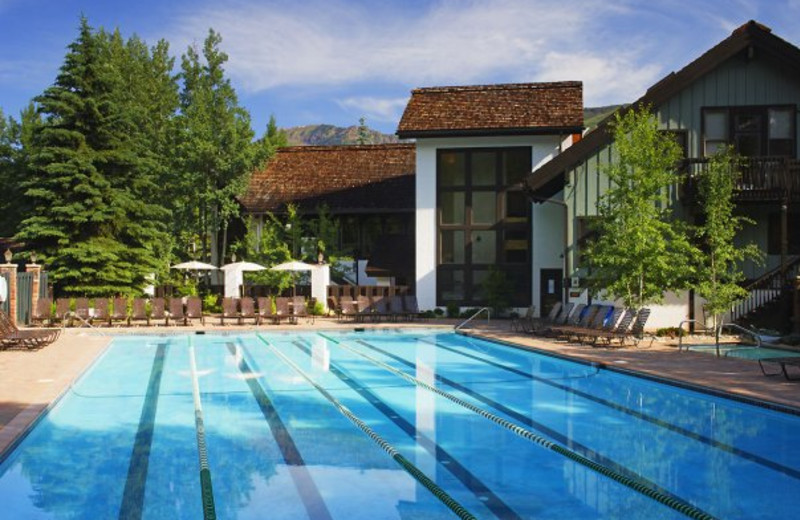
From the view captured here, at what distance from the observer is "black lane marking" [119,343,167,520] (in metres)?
7.00

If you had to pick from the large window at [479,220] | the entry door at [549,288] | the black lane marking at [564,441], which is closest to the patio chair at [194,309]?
the large window at [479,220]

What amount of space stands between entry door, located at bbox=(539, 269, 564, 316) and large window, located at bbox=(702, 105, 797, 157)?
690cm

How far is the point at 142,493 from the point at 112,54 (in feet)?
139

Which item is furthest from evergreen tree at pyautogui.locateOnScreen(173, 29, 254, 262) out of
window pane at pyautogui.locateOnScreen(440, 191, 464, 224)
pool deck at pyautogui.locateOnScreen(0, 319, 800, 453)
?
pool deck at pyautogui.locateOnScreen(0, 319, 800, 453)

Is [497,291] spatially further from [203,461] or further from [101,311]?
[203,461]

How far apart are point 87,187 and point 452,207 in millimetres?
13479

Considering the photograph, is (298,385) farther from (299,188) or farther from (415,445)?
(299,188)

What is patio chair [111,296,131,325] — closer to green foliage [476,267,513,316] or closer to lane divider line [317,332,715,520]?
green foliage [476,267,513,316]

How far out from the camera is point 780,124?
23781 millimetres

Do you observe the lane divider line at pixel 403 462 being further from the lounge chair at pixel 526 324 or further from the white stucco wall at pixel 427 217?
the white stucco wall at pixel 427 217

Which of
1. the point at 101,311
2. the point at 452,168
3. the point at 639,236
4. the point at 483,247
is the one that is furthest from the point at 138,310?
the point at 639,236

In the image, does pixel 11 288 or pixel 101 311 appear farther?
pixel 101 311

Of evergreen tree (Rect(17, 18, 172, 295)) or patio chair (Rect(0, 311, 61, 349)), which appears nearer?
patio chair (Rect(0, 311, 61, 349))

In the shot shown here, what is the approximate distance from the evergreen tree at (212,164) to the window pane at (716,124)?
19.3m
